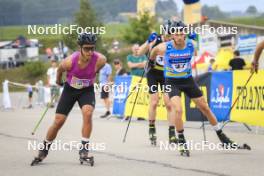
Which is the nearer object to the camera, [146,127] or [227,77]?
[227,77]

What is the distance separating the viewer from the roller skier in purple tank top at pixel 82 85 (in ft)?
31.0

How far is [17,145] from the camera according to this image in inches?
490

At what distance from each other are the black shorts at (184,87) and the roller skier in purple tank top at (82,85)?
150 cm

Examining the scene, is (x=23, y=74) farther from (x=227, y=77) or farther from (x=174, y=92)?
(x=174, y=92)

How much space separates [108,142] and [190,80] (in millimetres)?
2579

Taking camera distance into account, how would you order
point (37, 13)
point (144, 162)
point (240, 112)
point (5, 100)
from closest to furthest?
point (144, 162) < point (240, 112) < point (5, 100) < point (37, 13)

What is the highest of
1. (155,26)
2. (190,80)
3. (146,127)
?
(155,26)

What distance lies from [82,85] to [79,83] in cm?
6

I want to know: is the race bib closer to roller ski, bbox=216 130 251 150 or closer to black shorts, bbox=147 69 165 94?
roller ski, bbox=216 130 251 150

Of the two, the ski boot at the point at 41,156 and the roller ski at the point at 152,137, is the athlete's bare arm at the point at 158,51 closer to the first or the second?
the roller ski at the point at 152,137

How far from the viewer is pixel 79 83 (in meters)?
9.71

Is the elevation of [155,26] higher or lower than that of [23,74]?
higher

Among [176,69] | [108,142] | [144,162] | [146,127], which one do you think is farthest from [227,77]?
[144,162]

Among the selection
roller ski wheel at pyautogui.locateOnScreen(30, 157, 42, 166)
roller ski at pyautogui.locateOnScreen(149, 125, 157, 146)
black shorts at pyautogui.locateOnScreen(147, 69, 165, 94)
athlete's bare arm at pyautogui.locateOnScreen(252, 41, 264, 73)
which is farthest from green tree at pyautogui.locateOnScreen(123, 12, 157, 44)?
roller ski wheel at pyautogui.locateOnScreen(30, 157, 42, 166)
